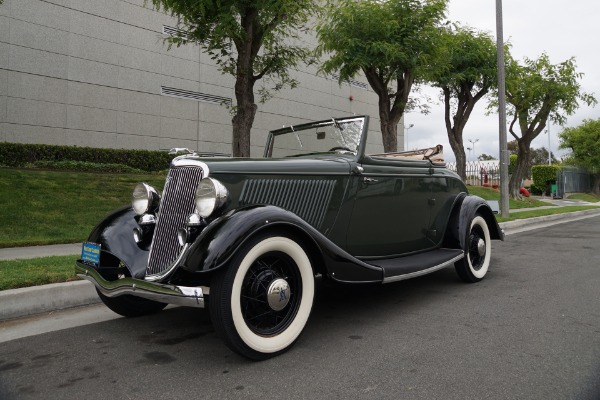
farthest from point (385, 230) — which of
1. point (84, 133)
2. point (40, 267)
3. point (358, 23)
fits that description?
point (84, 133)

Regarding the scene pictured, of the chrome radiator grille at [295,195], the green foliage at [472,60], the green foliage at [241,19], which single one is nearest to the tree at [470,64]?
the green foliage at [472,60]

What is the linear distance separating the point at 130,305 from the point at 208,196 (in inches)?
57.8

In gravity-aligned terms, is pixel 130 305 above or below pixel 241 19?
below

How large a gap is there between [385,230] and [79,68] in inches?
542

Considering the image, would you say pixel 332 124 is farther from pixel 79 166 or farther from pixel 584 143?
pixel 584 143

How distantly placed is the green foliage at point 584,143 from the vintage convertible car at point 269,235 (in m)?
36.5

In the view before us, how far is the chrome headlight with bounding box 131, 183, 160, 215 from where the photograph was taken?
356cm

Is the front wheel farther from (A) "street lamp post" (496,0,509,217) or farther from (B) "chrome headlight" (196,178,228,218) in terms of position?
(A) "street lamp post" (496,0,509,217)

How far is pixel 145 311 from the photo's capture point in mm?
3824

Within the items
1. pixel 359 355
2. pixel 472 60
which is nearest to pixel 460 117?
pixel 472 60

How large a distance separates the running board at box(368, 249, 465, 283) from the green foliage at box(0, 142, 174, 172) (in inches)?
406

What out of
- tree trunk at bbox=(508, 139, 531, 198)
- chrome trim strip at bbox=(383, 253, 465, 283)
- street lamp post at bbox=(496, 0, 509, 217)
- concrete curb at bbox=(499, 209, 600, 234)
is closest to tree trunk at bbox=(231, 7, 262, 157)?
chrome trim strip at bbox=(383, 253, 465, 283)

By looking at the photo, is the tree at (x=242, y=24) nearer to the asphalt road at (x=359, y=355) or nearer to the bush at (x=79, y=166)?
the bush at (x=79, y=166)

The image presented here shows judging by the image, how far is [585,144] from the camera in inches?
1364
